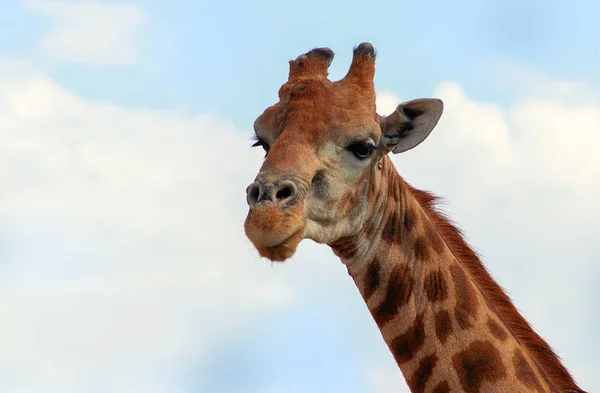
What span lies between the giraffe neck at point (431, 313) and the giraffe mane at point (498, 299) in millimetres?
19

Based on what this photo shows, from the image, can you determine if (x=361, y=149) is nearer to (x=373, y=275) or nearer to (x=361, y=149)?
(x=361, y=149)

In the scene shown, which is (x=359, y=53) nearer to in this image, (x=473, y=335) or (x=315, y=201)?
(x=315, y=201)

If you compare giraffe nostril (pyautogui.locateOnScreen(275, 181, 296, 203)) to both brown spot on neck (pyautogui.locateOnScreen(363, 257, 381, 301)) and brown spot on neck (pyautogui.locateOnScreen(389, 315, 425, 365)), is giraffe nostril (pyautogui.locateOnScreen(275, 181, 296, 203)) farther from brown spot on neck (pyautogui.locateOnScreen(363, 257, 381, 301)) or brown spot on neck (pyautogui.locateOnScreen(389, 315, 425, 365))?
brown spot on neck (pyautogui.locateOnScreen(389, 315, 425, 365))

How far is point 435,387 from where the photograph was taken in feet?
48.4

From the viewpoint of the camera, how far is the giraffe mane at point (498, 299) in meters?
15.4

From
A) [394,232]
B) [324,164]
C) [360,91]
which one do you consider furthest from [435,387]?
[360,91]

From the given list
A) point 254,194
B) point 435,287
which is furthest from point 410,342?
point 254,194

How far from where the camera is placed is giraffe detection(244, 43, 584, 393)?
48.1ft

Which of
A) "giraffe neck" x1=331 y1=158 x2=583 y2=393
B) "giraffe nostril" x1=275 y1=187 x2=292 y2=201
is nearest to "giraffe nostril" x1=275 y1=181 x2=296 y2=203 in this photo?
"giraffe nostril" x1=275 y1=187 x2=292 y2=201

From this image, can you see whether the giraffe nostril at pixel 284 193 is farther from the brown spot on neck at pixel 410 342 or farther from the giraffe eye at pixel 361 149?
the brown spot on neck at pixel 410 342

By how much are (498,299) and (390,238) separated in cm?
189

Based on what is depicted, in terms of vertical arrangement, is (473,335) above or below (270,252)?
below

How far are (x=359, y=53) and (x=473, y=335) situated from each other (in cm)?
437

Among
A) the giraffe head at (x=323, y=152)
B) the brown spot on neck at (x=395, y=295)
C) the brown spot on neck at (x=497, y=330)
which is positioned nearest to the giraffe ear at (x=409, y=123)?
the giraffe head at (x=323, y=152)
